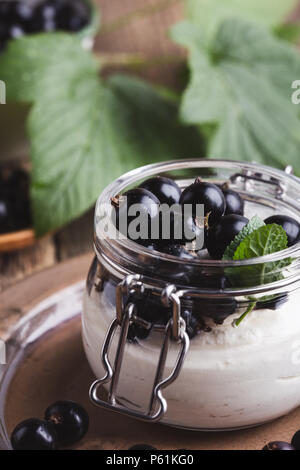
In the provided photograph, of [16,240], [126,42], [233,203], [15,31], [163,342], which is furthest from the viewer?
[126,42]

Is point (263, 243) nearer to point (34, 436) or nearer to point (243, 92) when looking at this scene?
point (34, 436)

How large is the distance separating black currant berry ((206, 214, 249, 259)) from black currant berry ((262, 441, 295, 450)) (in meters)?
0.21

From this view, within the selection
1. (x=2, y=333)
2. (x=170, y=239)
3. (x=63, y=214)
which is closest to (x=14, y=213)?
(x=63, y=214)

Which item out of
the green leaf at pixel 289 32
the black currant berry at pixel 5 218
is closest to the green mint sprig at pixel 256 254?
the black currant berry at pixel 5 218

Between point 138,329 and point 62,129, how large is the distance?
0.69 m

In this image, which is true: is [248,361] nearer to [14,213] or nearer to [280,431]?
[280,431]

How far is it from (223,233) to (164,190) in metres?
0.09

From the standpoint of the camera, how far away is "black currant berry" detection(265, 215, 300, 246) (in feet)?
2.27

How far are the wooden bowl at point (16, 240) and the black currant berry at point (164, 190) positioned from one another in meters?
0.54

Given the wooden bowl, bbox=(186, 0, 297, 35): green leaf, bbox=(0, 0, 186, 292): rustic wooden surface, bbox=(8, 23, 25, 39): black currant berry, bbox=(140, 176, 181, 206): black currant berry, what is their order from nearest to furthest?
bbox=(140, 176, 181, 206): black currant berry
the wooden bowl
bbox=(0, 0, 186, 292): rustic wooden surface
bbox=(8, 23, 25, 39): black currant berry
bbox=(186, 0, 297, 35): green leaf

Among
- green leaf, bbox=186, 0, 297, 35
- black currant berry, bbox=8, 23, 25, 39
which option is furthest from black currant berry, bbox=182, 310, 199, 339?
green leaf, bbox=186, 0, 297, 35

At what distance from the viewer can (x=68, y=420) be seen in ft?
2.31

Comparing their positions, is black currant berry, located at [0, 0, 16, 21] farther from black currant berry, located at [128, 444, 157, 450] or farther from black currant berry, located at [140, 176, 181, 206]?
black currant berry, located at [128, 444, 157, 450]

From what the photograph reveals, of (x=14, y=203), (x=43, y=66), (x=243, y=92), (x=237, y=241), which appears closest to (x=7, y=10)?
(x=43, y=66)
